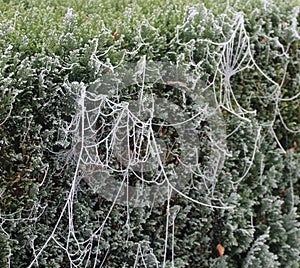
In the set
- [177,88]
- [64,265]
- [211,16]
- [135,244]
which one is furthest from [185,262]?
[211,16]

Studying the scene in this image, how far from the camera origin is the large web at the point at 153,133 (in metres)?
2.62

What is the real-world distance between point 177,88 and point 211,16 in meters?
0.52

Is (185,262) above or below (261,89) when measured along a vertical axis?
below

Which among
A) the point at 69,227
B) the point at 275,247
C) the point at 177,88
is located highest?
the point at 177,88

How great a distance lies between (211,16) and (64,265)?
1613 mm

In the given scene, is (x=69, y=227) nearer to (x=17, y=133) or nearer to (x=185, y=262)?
(x=17, y=133)

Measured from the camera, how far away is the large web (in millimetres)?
2615

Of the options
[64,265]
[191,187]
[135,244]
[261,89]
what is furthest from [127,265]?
[261,89]

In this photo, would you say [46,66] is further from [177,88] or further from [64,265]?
[64,265]

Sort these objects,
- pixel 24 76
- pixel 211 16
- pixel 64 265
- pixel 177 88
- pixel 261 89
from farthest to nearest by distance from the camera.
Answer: pixel 261 89
pixel 211 16
pixel 177 88
pixel 64 265
pixel 24 76

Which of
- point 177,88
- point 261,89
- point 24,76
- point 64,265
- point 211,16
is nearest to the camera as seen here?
point 24,76

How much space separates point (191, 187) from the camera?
3.07 meters

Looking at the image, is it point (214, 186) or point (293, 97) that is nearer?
point (214, 186)

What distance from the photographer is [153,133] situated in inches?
113
